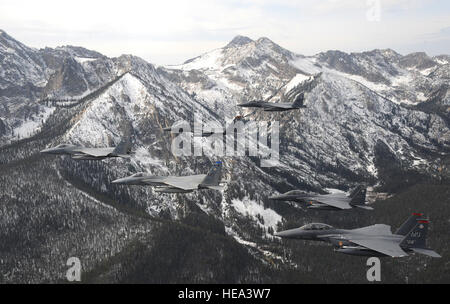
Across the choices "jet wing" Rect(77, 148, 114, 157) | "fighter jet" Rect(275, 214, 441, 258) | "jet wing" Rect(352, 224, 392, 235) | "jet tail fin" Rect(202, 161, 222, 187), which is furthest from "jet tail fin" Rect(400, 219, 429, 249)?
"jet wing" Rect(77, 148, 114, 157)

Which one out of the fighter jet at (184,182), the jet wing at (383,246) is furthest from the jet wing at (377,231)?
the fighter jet at (184,182)

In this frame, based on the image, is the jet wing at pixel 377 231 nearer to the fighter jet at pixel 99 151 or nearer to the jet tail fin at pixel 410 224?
the jet tail fin at pixel 410 224

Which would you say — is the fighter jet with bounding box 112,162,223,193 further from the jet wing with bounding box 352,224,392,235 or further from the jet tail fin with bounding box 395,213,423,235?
the jet tail fin with bounding box 395,213,423,235

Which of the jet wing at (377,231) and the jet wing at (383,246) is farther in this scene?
the jet wing at (377,231)
